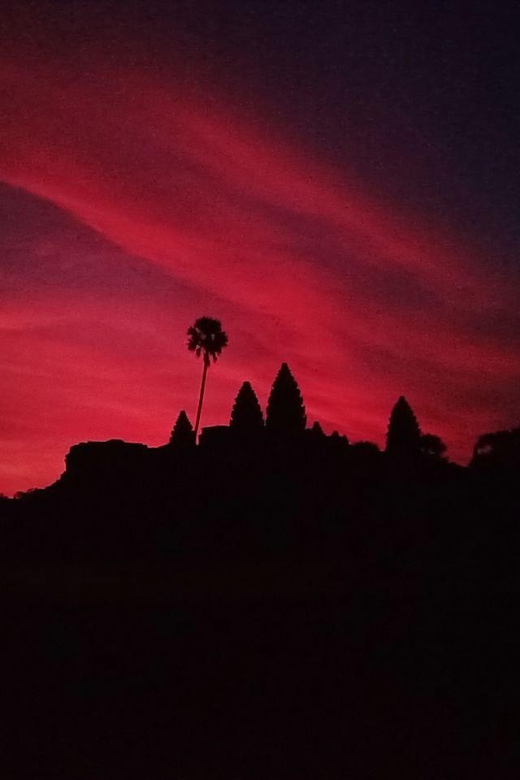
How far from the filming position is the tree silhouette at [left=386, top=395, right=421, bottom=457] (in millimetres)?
56281

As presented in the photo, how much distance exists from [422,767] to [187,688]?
463 centimetres

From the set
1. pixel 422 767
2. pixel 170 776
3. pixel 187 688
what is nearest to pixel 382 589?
pixel 187 688

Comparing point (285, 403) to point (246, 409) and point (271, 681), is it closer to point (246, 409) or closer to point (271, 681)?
point (246, 409)

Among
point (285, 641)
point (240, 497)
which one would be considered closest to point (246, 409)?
point (240, 497)

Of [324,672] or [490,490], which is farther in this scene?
[490,490]

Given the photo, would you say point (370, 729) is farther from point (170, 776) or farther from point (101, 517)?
point (101, 517)

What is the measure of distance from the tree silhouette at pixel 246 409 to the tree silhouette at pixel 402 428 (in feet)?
39.3

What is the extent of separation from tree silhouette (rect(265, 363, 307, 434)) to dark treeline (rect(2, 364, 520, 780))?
26.0 meters

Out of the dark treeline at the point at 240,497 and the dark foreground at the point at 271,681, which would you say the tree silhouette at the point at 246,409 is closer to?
the dark treeline at the point at 240,497

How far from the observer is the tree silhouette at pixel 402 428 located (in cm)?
5628

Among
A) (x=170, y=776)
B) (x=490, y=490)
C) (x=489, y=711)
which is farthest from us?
(x=490, y=490)

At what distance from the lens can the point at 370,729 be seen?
1007 centimetres

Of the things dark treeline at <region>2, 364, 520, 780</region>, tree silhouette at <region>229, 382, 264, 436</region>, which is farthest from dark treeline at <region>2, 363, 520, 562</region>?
tree silhouette at <region>229, 382, 264, 436</region>

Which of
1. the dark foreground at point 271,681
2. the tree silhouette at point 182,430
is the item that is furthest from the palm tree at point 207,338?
the dark foreground at point 271,681
